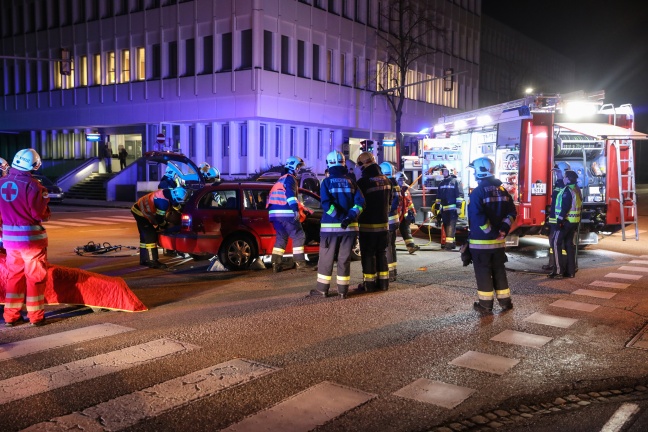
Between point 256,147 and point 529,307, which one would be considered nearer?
point 529,307

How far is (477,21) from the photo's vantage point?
52562mm

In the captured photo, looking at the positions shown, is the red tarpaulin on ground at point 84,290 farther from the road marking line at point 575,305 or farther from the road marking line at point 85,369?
the road marking line at point 575,305

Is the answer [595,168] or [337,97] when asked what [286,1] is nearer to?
[337,97]

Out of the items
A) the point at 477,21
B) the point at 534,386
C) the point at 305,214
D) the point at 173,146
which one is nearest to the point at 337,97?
the point at 173,146

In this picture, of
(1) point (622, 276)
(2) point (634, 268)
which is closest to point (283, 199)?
(1) point (622, 276)

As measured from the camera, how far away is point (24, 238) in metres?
6.89

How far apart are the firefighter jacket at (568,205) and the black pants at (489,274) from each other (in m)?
3.18

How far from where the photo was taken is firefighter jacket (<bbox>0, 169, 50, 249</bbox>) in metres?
6.87

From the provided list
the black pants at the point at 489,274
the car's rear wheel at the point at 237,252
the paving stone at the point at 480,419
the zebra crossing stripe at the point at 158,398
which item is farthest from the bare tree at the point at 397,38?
the paving stone at the point at 480,419

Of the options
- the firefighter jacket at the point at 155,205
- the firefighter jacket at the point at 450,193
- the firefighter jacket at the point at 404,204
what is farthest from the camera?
the firefighter jacket at the point at 450,193

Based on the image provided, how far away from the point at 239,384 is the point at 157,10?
117 feet

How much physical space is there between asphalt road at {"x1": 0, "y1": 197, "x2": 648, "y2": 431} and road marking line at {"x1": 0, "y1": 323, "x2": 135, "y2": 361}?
0.24 ft

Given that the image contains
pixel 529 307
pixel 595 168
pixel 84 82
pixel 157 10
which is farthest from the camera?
pixel 84 82

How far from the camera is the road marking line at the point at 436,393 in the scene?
4824 mm
